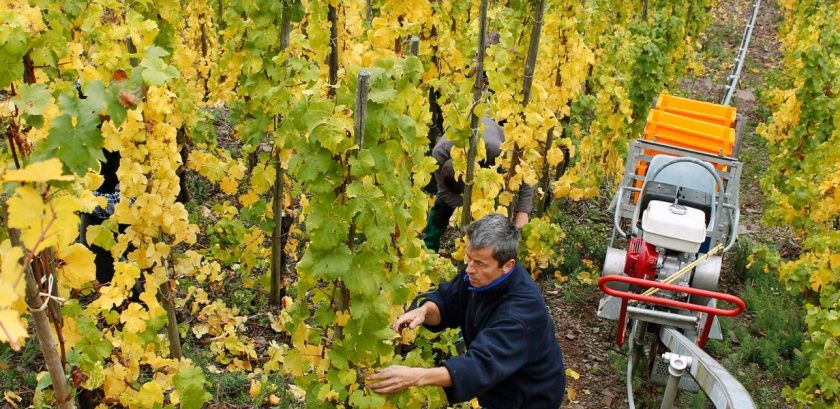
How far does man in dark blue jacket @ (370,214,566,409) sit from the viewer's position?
2900 mm

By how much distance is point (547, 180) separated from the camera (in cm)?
718

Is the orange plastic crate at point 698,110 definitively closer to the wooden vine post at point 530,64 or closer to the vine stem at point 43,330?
the wooden vine post at point 530,64

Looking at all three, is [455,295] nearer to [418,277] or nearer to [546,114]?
[418,277]

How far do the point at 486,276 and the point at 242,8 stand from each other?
2.59m

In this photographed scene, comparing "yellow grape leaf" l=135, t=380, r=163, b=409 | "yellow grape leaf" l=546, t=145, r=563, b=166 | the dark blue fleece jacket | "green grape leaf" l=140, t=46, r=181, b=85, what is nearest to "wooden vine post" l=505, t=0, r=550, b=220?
"yellow grape leaf" l=546, t=145, r=563, b=166

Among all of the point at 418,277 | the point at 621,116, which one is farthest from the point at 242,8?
the point at 621,116

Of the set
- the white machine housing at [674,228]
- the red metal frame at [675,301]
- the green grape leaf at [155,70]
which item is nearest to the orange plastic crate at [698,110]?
the white machine housing at [674,228]

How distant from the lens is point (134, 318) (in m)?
2.96

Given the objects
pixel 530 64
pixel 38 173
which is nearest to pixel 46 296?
pixel 38 173

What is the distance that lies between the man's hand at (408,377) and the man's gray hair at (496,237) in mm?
576

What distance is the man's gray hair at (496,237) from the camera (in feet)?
10.3

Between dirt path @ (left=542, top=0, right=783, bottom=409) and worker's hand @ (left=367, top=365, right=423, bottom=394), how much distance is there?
2.62m

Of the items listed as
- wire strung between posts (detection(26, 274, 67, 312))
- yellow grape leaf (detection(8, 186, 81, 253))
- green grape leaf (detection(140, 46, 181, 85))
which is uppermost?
green grape leaf (detection(140, 46, 181, 85))

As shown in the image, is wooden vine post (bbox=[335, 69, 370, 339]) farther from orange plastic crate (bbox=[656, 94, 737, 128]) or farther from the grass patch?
orange plastic crate (bbox=[656, 94, 737, 128])
